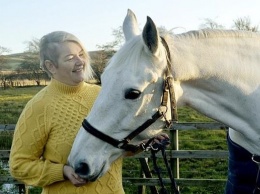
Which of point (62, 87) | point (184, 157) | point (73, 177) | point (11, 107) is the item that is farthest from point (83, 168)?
point (11, 107)

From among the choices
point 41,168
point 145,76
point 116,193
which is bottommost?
point 116,193

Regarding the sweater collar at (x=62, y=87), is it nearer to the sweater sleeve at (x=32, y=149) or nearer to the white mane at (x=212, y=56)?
the sweater sleeve at (x=32, y=149)

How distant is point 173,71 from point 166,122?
310mm

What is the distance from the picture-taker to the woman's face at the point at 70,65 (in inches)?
103

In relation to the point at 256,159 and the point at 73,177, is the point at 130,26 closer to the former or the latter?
the point at 73,177

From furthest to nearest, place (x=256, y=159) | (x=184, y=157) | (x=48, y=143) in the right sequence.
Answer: (x=184, y=157)
(x=48, y=143)
(x=256, y=159)

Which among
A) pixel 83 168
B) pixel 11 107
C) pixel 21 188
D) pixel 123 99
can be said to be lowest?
pixel 21 188

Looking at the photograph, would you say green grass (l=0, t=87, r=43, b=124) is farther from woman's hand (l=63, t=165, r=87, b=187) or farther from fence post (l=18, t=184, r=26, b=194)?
woman's hand (l=63, t=165, r=87, b=187)

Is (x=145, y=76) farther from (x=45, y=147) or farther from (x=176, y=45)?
(x=45, y=147)

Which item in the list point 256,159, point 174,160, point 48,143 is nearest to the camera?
point 256,159

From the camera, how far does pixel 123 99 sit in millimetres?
2221

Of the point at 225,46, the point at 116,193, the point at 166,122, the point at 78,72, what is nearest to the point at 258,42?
the point at 225,46

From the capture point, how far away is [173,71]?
2338 millimetres

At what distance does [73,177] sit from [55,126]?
1.19ft
